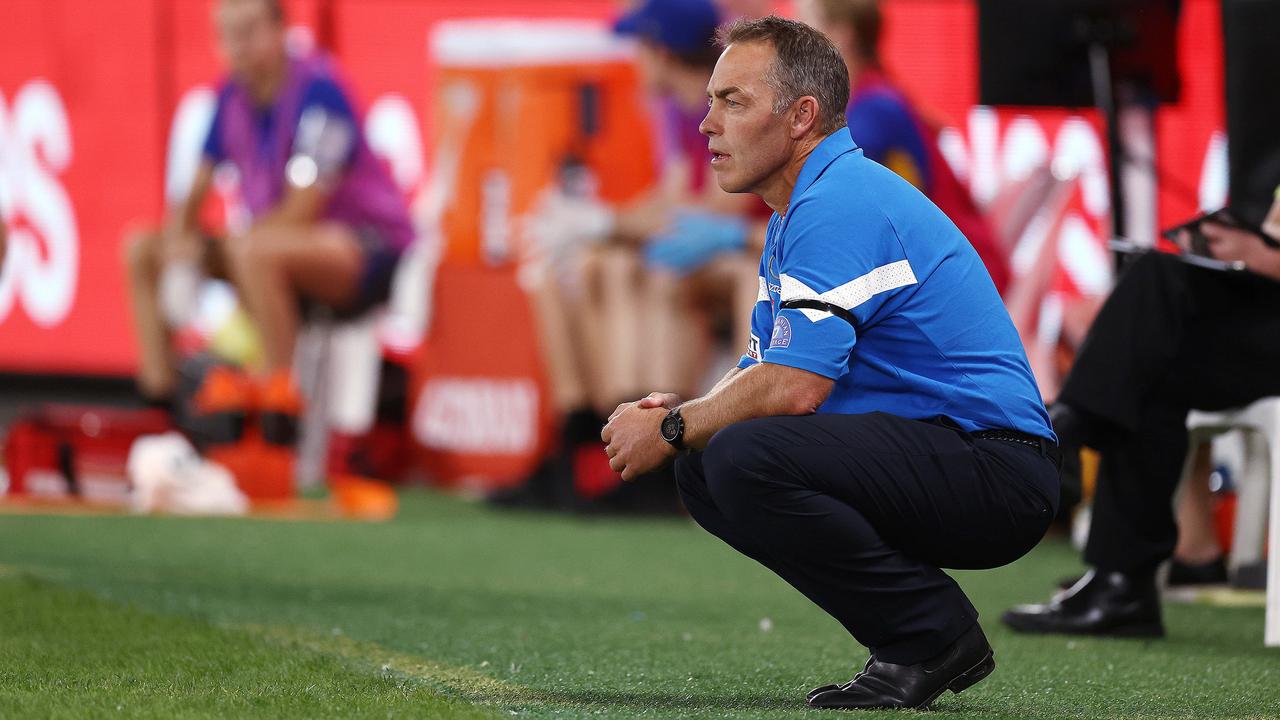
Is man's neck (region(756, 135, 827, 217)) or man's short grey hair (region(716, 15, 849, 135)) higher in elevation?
man's short grey hair (region(716, 15, 849, 135))

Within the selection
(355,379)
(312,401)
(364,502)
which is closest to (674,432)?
(364,502)

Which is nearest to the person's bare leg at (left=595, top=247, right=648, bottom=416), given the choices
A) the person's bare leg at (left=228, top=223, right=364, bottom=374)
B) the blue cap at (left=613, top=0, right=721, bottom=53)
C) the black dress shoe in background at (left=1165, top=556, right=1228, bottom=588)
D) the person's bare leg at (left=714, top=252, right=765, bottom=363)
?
the person's bare leg at (left=714, top=252, right=765, bottom=363)

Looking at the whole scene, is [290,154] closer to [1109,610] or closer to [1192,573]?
[1192,573]

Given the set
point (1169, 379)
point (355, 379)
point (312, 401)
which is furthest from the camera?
point (355, 379)

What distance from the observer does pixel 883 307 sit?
2283mm

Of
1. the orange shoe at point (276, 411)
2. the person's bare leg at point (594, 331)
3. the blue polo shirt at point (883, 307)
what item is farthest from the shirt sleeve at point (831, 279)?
the orange shoe at point (276, 411)

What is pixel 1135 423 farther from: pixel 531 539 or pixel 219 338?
pixel 219 338

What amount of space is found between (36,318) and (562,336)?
3664mm

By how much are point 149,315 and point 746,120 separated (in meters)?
4.84

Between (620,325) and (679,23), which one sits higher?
(679,23)

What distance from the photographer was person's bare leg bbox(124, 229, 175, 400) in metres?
6.62

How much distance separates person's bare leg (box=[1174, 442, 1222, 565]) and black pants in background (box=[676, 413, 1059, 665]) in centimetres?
182

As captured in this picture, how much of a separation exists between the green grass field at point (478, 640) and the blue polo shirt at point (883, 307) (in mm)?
405

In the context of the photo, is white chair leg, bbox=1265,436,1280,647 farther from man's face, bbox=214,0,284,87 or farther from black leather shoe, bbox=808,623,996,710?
man's face, bbox=214,0,284,87
